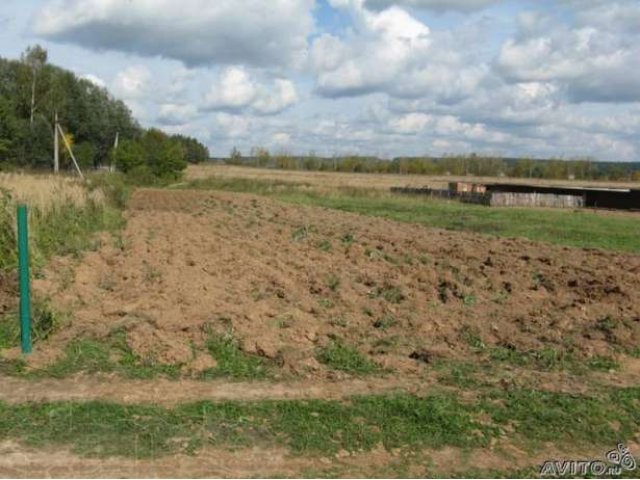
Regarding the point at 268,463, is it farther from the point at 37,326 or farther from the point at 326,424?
the point at 37,326

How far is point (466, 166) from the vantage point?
11381cm

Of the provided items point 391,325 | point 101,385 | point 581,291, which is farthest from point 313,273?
point 101,385

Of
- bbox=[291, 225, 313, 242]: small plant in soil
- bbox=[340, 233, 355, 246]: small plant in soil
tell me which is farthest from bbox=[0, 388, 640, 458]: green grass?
bbox=[291, 225, 313, 242]: small plant in soil

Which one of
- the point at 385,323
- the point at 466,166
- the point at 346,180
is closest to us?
the point at 385,323

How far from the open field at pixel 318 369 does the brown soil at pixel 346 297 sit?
0.05m

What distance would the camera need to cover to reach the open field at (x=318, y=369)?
16.8ft

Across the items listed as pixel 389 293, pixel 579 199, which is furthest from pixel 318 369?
pixel 579 199

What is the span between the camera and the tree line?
180ft

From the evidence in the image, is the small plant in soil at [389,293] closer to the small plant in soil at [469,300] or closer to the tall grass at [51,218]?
the small plant in soil at [469,300]

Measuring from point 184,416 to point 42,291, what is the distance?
5.02 meters

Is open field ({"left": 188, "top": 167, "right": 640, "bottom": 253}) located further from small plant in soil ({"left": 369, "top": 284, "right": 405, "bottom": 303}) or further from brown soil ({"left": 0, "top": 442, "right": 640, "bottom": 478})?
brown soil ({"left": 0, "top": 442, "right": 640, "bottom": 478})

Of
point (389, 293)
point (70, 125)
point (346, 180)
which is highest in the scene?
point (70, 125)

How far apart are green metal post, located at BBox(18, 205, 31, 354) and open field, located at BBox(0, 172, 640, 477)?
8.8 inches

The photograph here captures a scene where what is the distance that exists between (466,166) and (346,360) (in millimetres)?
109831
